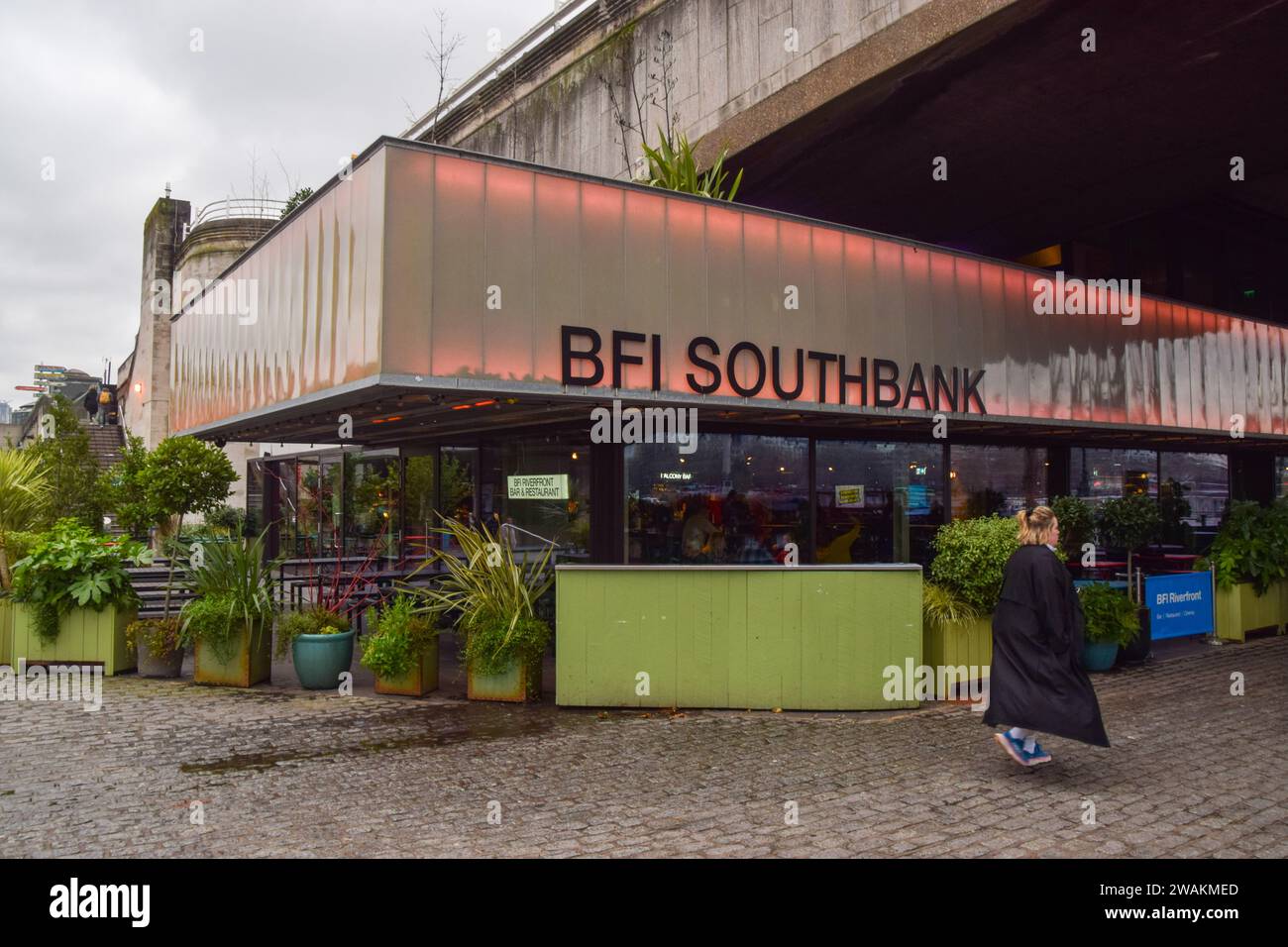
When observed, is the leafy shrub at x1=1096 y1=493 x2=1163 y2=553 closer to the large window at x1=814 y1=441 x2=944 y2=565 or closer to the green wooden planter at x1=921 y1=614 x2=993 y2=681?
the large window at x1=814 y1=441 x2=944 y2=565

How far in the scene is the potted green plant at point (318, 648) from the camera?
29.5ft

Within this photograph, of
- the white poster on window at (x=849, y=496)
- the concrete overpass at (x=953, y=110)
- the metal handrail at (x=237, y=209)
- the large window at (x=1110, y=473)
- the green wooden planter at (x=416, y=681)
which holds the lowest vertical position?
the green wooden planter at (x=416, y=681)

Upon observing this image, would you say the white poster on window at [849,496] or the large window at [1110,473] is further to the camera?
the large window at [1110,473]

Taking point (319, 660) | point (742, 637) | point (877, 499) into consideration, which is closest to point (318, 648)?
point (319, 660)

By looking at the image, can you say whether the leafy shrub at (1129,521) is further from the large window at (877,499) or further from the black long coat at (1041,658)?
the black long coat at (1041,658)

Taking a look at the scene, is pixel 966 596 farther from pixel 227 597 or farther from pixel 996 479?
pixel 227 597

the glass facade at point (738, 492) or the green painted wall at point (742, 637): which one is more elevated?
the glass facade at point (738, 492)

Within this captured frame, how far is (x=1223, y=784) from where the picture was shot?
5918 mm

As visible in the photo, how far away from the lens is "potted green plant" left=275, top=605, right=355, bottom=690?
8992 millimetres

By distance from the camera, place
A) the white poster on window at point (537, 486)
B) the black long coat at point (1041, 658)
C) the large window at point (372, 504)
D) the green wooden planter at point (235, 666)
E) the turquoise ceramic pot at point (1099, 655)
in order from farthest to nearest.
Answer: the large window at point (372, 504)
the white poster on window at point (537, 486)
the turquoise ceramic pot at point (1099, 655)
the green wooden planter at point (235, 666)
the black long coat at point (1041, 658)

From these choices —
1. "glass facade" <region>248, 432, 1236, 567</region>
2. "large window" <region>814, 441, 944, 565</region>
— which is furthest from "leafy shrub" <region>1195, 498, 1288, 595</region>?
"large window" <region>814, 441, 944, 565</region>

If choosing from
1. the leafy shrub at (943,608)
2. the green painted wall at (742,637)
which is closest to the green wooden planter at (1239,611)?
the leafy shrub at (943,608)

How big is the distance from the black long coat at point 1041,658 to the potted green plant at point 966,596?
2349 millimetres

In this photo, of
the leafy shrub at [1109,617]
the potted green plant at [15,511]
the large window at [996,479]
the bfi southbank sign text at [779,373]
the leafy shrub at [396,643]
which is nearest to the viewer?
the bfi southbank sign text at [779,373]
